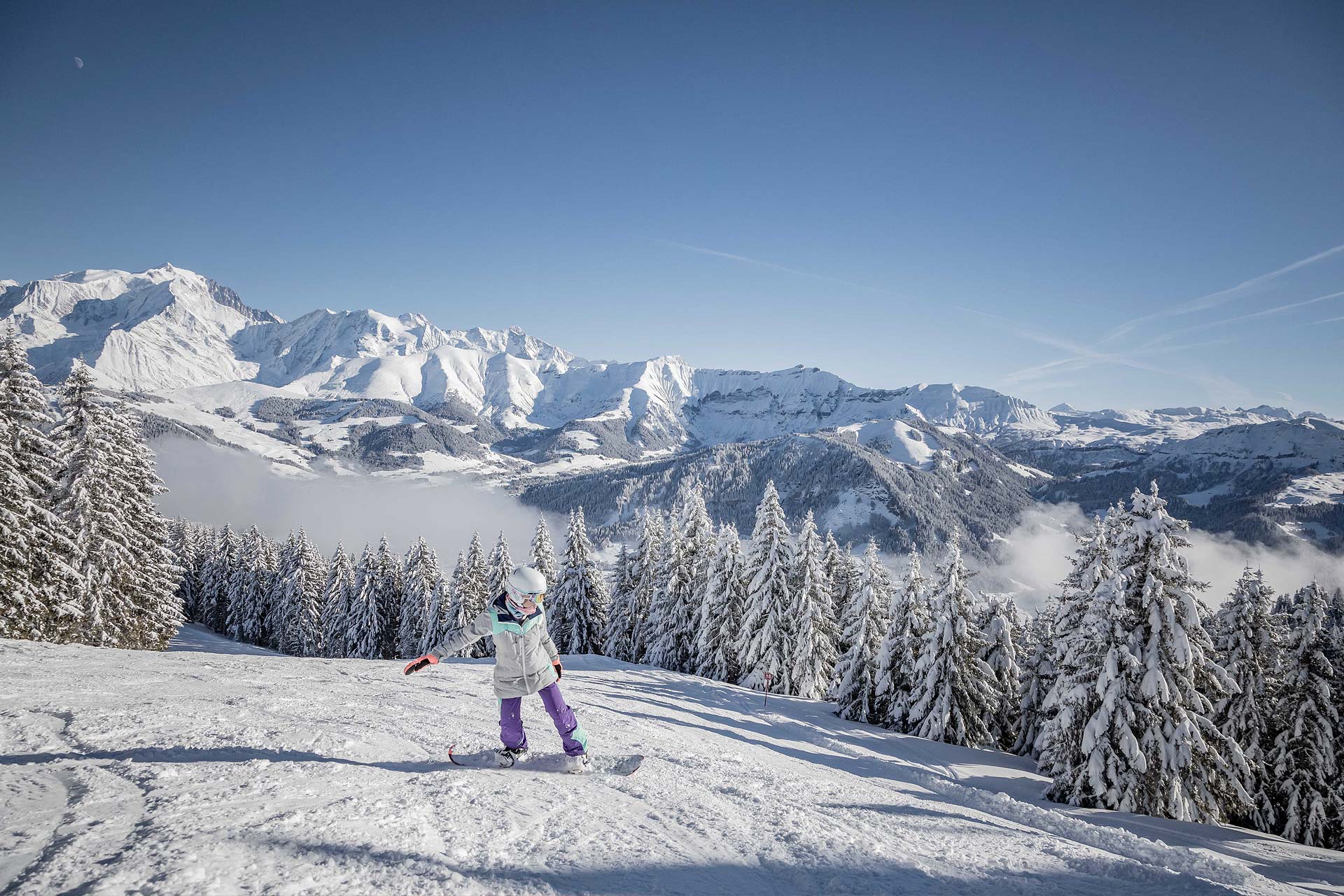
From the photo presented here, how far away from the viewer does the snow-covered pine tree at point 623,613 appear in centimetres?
3812

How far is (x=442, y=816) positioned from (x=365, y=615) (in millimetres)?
49700

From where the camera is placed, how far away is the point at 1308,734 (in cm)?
1873

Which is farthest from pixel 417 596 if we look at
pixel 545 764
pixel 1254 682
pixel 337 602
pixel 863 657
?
pixel 1254 682

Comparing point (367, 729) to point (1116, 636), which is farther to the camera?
point (1116, 636)

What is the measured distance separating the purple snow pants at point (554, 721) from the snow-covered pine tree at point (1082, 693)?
14.1 metres

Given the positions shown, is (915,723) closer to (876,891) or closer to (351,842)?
(876,891)

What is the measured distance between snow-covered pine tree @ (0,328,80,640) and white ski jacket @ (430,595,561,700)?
841 inches

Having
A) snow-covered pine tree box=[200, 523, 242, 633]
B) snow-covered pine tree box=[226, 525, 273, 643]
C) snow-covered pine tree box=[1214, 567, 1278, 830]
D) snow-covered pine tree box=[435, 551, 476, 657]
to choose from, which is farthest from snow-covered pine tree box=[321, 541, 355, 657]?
snow-covered pine tree box=[1214, 567, 1278, 830]

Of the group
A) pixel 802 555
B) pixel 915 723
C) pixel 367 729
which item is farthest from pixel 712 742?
pixel 802 555

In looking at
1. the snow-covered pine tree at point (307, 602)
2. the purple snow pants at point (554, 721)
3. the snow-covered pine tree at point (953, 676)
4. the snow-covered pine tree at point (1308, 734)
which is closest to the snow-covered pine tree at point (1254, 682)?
the snow-covered pine tree at point (1308, 734)

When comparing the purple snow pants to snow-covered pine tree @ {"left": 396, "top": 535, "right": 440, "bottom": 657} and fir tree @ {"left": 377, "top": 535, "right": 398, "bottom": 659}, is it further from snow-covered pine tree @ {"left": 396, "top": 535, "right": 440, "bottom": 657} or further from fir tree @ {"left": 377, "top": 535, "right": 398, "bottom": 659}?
fir tree @ {"left": 377, "top": 535, "right": 398, "bottom": 659}

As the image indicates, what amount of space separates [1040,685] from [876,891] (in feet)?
77.8

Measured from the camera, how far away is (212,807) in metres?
4.16

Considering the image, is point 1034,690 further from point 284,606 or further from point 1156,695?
point 284,606
